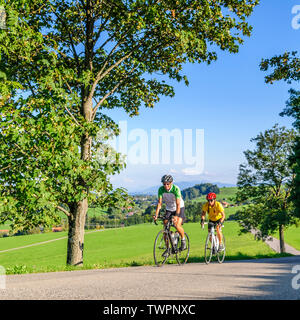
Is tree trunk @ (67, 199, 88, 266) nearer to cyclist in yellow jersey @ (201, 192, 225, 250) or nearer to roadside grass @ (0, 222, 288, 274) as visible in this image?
cyclist in yellow jersey @ (201, 192, 225, 250)

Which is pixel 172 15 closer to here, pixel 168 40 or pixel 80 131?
pixel 168 40

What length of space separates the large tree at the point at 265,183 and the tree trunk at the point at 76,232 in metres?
24.0

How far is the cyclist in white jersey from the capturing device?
8.62 metres

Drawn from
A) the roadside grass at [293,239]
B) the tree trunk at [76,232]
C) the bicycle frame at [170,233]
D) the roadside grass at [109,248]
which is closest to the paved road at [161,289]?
the bicycle frame at [170,233]

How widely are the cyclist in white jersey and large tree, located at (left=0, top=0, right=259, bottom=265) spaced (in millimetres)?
2762

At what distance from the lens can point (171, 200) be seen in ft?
29.0

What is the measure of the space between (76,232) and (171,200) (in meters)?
4.83

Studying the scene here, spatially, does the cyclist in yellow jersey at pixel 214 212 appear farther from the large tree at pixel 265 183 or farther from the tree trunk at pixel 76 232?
the large tree at pixel 265 183

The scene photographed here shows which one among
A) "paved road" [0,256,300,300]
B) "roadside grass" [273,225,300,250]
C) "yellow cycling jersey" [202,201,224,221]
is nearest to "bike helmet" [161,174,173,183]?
"yellow cycling jersey" [202,201,224,221]

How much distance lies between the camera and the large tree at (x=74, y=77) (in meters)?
9.45

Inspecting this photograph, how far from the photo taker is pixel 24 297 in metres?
4.57

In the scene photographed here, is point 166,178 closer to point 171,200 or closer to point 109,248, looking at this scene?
point 171,200
